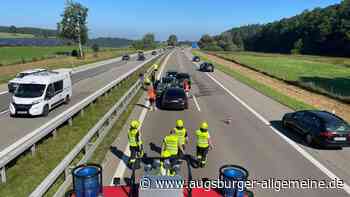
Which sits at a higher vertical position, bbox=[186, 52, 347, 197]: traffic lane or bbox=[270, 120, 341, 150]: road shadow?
bbox=[186, 52, 347, 197]: traffic lane

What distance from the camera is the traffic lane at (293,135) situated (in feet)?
37.5

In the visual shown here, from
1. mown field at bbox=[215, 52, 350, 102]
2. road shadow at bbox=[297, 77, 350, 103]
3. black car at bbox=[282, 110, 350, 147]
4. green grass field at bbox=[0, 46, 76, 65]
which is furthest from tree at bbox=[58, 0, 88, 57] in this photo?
black car at bbox=[282, 110, 350, 147]

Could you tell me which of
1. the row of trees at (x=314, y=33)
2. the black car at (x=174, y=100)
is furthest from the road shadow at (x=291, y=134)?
the row of trees at (x=314, y=33)

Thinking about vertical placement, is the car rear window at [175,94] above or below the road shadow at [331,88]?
above

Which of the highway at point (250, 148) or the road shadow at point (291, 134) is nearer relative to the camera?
the highway at point (250, 148)

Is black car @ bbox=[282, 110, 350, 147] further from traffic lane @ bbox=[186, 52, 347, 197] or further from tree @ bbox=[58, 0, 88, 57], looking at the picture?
tree @ bbox=[58, 0, 88, 57]

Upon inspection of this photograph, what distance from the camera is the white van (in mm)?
17172

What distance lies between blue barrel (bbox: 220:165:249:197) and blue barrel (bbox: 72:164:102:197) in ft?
9.04

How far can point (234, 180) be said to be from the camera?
695 cm

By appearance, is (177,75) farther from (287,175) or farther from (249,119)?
(287,175)

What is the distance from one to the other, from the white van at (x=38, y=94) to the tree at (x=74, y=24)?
58172 millimetres

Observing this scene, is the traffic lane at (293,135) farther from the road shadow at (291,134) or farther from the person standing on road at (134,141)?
the person standing on road at (134,141)

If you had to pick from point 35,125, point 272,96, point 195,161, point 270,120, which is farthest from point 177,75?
point 195,161

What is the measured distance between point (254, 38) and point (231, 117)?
188985 mm
